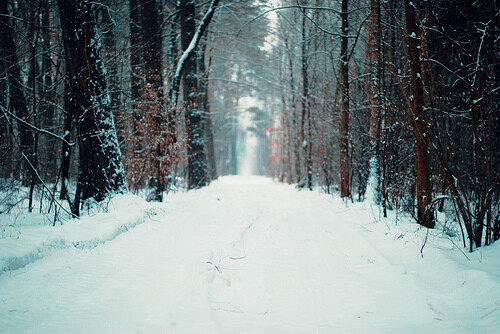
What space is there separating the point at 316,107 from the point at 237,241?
757 cm

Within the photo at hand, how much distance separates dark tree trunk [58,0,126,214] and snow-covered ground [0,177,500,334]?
1.06 meters

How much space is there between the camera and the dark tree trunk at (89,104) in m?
4.07

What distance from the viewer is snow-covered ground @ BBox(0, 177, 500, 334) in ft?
5.85

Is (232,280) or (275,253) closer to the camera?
(232,280)

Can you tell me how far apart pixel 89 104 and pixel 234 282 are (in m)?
3.65

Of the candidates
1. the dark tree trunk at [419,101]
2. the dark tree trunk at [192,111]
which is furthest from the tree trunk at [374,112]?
the dark tree trunk at [192,111]

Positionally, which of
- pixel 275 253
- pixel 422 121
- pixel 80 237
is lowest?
pixel 275 253

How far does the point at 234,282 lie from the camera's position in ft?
8.00

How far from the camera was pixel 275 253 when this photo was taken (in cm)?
332

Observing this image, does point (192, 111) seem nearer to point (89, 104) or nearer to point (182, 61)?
point (182, 61)

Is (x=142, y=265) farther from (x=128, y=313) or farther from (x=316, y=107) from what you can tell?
(x=316, y=107)

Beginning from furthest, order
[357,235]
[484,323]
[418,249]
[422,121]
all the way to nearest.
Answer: [357,235] → [422,121] → [418,249] → [484,323]

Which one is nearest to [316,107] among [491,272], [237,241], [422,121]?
[422,121]

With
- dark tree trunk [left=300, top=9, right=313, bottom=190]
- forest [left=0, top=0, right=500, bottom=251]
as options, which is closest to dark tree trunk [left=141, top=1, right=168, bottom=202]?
forest [left=0, top=0, right=500, bottom=251]
